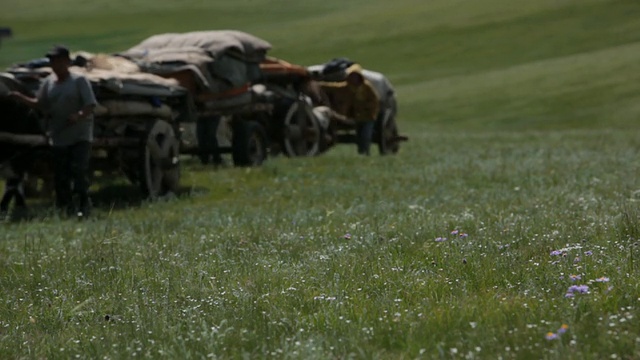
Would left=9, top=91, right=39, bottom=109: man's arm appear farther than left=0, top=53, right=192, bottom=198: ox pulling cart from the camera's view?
No

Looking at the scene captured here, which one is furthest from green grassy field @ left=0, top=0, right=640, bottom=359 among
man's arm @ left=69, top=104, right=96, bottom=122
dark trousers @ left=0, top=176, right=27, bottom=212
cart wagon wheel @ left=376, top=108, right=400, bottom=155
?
cart wagon wheel @ left=376, top=108, right=400, bottom=155

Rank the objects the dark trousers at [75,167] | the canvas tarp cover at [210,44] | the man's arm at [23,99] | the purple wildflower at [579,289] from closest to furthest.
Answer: the purple wildflower at [579,289], the man's arm at [23,99], the dark trousers at [75,167], the canvas tarp cover at [210,44]

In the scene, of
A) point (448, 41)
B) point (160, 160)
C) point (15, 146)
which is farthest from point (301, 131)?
point (448, 41)

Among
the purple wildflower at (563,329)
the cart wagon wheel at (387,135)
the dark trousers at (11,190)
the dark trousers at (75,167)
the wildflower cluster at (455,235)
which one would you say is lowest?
the cart wagon wheel at (387,135)

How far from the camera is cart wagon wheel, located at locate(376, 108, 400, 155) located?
30.3 m

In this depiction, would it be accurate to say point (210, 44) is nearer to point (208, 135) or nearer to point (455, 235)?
point (208, 135)

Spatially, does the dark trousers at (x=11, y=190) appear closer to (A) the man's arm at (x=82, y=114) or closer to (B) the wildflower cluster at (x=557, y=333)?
(A) the man's arm at (x=82, y=114)

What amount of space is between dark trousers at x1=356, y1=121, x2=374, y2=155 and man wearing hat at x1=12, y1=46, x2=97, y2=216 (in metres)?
13.9

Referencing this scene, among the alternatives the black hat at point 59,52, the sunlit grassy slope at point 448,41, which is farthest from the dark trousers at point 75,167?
the sunlit grassy slope at point 448,41

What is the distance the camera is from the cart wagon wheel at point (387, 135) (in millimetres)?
30312

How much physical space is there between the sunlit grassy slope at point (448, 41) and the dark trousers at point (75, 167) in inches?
Answer: 1506

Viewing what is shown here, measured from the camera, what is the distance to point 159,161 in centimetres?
1777

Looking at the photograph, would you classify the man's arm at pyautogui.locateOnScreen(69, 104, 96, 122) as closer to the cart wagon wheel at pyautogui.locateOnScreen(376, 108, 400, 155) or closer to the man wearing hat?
the man wearing hat

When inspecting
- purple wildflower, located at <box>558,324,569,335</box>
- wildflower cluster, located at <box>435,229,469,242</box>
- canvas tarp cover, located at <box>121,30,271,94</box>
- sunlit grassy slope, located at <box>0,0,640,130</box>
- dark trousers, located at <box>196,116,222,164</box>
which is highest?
purple wildflower, located at <box>558,324,569,335</box>
